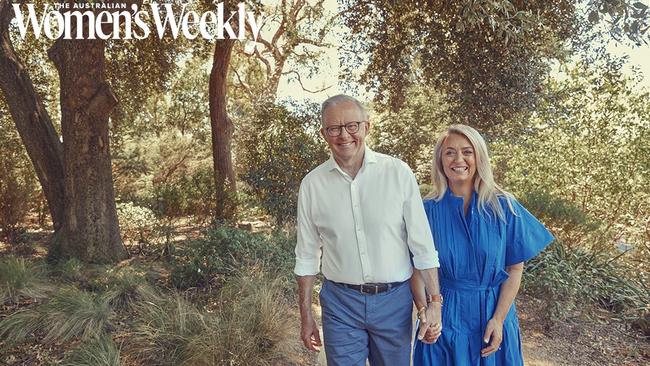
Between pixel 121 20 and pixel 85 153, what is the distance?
3.14 metres

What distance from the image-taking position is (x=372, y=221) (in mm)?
2451

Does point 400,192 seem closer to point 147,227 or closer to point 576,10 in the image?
point 576,10

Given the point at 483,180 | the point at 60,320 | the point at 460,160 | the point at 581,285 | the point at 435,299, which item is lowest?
the point at 581,285

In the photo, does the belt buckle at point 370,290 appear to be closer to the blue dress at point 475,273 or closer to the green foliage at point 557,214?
the blue dress at point 475,273

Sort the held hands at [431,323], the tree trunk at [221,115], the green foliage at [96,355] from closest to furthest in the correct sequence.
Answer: the held hands at [431,323] < the green foliage at [96,355] < the tree trunk at [221,115]

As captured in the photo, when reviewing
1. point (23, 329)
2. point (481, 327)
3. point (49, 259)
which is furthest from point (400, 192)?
point (49, 259)

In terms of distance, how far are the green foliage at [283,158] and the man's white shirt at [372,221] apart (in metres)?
5.83

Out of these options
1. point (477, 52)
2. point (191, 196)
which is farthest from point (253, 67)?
point (477, 52)

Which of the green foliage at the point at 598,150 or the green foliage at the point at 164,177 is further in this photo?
the green foliage at the point at 164,177

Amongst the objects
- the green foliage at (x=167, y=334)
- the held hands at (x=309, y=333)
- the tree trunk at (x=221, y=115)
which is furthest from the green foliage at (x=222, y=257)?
the tree trunk at (x=221, y=115)

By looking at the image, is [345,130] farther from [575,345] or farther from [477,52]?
[477,52]

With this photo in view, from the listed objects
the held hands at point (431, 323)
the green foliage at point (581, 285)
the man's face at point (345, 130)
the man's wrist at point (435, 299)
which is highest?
the man's face at point (345, 130)

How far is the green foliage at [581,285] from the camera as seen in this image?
17.7 feet

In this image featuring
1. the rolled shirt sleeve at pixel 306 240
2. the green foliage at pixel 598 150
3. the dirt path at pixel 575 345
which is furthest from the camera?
the green foliage at pixel 598 150
